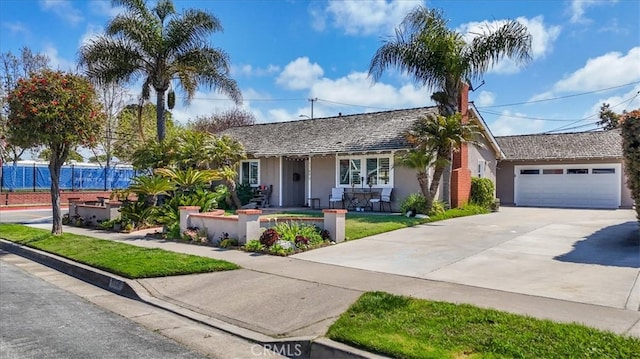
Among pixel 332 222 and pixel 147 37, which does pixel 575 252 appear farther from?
pixel 147 37

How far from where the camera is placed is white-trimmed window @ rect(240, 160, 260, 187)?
2319 centimetres

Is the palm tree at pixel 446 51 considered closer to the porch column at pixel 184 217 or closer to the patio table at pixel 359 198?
the patio table at pixel 359 198

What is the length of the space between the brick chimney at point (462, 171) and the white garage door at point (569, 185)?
7145 mm

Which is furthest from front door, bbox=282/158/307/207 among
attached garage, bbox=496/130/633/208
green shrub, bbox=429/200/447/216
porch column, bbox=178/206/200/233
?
attached garage, bbox=496/130/633/208

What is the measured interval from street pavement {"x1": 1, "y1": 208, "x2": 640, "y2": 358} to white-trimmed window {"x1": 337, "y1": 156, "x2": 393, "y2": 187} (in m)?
7.51

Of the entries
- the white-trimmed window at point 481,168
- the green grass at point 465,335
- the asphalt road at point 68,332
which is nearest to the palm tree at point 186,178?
the asphalt road at point 68,332

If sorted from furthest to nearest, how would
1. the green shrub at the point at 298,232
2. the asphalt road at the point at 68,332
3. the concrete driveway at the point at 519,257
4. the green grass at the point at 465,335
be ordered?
1. the green shrub at the point at 298,232
2. the concrete driveway at the point at 519,257
3. the asphalt road at the point at 68,332
4. the green grass at the point at 465,335

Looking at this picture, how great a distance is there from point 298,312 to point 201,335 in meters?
1.28

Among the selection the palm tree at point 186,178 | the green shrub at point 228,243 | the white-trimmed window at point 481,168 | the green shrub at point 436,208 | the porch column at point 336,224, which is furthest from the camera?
the white-trimmed window at point 481,168

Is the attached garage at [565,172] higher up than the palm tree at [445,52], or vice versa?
the palm tree at [445,52]

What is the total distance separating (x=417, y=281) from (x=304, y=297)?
1944 millimetres

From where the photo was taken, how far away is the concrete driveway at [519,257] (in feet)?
22.1

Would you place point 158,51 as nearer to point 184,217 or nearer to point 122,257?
Result: point 184,217

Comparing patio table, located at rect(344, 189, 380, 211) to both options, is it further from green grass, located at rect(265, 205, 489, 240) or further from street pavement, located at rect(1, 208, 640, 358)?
street pavement, located at rect(1, 208, 640, 358)
